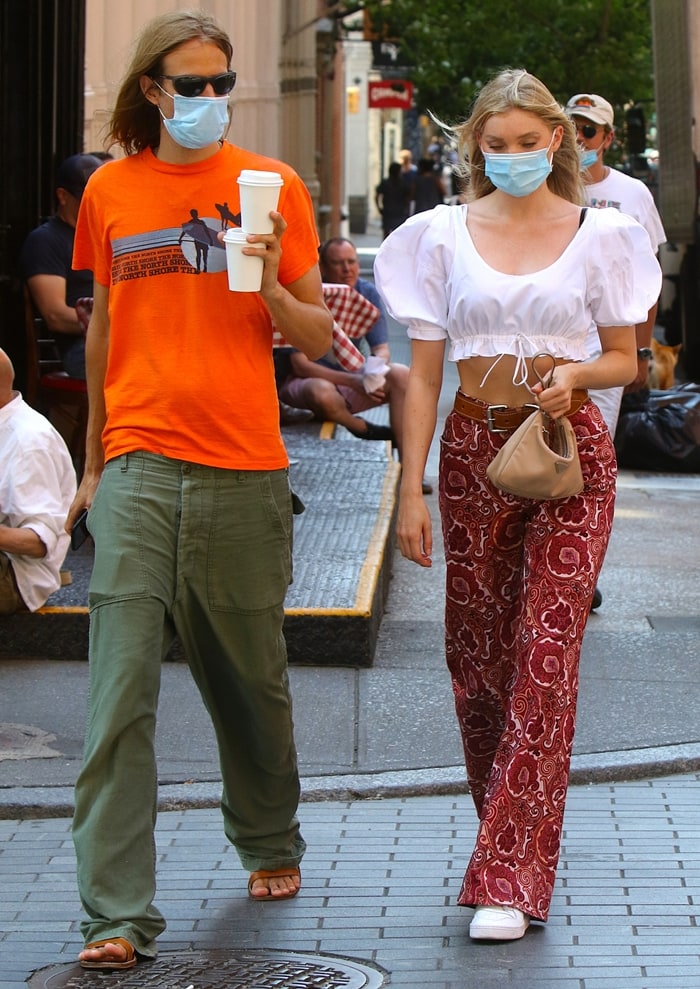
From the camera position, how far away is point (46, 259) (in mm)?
8812

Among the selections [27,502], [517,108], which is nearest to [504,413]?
[517,108]

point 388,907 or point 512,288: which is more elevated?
point 512,288

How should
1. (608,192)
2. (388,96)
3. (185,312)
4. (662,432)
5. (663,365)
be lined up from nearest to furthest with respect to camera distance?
(185,312) < (608,192) < (662,432) < (663,365) < (388,96)

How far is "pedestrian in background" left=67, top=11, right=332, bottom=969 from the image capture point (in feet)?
13.3

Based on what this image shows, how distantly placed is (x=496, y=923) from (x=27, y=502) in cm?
290

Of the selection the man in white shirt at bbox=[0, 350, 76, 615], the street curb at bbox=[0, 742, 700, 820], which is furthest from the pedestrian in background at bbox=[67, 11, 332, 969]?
the man in white shirt at bbox=[0, 350, 76, 615]

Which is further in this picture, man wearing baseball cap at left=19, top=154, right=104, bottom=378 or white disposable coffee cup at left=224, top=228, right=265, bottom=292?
man wearing baseball cap at left=19, top=154, right=104, bottom=378

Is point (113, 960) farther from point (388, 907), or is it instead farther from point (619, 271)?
point (619, 271)

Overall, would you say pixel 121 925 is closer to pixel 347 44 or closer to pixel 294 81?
pixel 294 81

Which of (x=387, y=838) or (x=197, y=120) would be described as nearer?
(x=197, y=120)

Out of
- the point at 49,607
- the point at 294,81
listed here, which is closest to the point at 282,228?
the point at 49,607

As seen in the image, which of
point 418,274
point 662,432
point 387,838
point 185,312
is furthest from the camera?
point 662,432

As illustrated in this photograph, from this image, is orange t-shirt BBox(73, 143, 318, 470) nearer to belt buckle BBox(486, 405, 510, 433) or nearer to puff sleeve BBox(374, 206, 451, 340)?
puff sleeve BBox(374, 206, 451, 340)

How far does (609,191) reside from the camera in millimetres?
7801
